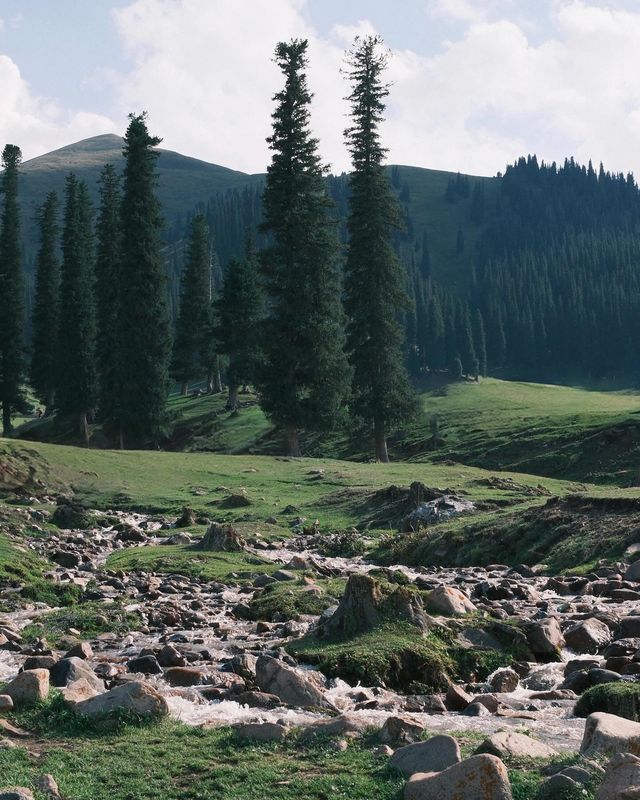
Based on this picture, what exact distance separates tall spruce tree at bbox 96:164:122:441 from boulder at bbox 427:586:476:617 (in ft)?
165

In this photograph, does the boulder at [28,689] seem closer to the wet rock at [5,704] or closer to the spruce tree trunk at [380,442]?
the wet rock at [5,704]

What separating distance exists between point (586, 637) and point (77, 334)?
6609cm

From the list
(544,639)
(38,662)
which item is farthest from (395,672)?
(38,662)

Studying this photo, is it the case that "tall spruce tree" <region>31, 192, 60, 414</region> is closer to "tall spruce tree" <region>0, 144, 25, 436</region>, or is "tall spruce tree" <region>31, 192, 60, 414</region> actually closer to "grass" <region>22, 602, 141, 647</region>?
"tall spruce tree" <region>0, 144, 25, 436</region>

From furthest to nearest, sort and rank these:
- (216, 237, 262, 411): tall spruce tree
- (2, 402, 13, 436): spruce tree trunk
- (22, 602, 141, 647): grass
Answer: (216, 237, 262, 411): tall spruce tree, (2, 402, 13, 436): spruce tree trunk, (22, 602, 141, 647): grass

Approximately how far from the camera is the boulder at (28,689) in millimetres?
9992

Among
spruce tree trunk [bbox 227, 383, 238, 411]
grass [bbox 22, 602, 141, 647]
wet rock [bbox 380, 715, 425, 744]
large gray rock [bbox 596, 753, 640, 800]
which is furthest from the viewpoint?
spruce tree trunk [bbox 227, 383, 238, 411]

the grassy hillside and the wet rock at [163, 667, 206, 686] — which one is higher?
the grassy hillside

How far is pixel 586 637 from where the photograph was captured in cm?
1343

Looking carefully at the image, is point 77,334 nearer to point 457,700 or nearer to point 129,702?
point 129,702

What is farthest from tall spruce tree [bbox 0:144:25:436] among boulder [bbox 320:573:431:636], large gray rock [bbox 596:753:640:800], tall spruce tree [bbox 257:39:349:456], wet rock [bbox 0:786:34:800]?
large gray rock [bbox 596:753:640:800]

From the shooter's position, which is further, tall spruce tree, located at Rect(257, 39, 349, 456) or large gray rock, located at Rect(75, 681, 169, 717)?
tall spruce tree, located at Rect(257, 39, 349, 456)

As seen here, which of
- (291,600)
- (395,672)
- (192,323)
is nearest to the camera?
(395,672)

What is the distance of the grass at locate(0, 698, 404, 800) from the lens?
7613 millimetres
